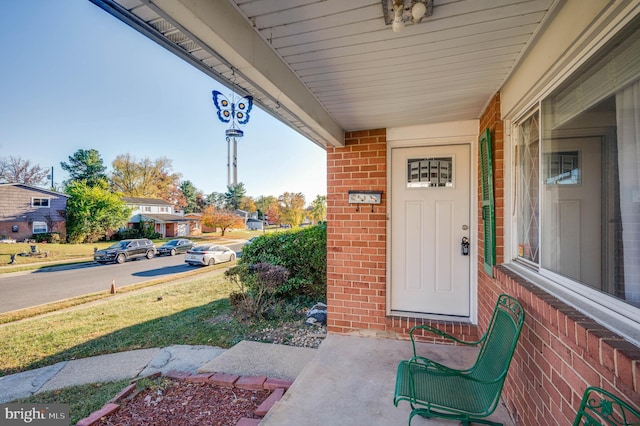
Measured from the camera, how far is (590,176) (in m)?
1.44

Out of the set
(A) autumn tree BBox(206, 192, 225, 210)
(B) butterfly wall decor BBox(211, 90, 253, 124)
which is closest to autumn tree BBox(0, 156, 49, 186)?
(A) autumn tree BBox(206, 192, 225, 210)

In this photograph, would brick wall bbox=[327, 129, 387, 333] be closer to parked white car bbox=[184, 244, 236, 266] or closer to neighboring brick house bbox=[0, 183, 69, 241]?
parked white car bbox=[184, 244, 236, 266]

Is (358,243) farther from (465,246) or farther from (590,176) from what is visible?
(590,176)

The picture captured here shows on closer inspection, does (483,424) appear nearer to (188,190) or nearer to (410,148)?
(410,148)

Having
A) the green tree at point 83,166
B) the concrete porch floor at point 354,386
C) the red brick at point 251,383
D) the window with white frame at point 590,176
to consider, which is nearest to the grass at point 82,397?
the red brick at point 251,383

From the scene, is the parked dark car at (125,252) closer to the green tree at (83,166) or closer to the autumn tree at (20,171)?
the autumn tree at (20,171)

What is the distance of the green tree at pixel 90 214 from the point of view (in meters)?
21.2

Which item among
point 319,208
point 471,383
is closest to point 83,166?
point 319,208

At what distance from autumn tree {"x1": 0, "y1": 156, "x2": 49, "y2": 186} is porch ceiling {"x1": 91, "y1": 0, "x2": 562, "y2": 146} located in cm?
3377

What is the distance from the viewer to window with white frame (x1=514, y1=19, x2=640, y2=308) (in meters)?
1.07

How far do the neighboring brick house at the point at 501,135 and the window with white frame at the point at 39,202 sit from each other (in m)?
27.7

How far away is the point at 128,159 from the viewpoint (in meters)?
32.7

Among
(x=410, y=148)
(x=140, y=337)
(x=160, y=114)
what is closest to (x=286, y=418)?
(x=410, y=148)

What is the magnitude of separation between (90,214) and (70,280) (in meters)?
13.8
